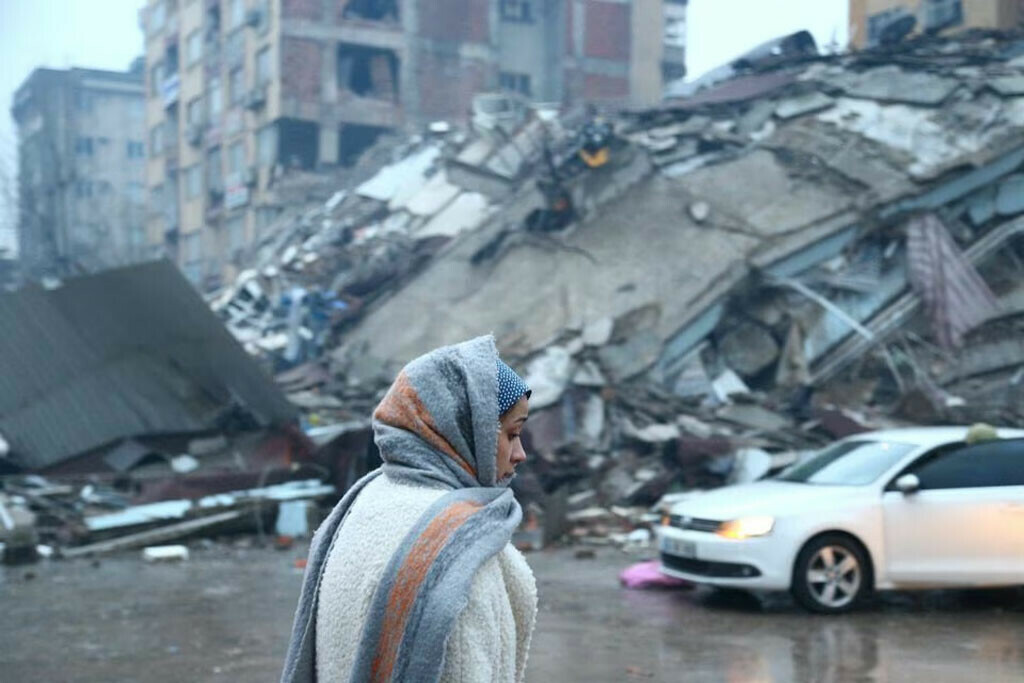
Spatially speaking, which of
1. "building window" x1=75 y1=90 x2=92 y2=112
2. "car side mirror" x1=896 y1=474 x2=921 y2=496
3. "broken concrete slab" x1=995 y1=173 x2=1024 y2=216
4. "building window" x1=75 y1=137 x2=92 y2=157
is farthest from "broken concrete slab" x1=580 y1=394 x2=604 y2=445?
"building window" x1=75 y1=90 x2=92 y2=112

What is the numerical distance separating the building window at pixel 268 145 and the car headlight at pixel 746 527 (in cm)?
4600

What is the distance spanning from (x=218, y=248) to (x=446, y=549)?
198ft

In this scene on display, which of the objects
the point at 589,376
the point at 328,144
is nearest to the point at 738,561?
the point at 589,376

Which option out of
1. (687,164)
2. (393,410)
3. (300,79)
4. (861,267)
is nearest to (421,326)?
(687,164)

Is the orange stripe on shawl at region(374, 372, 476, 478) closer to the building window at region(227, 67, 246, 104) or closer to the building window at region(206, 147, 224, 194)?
the building window at region(227, 67, 246, 104)

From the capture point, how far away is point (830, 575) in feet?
33.9

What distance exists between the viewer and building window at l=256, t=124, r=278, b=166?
5400cm

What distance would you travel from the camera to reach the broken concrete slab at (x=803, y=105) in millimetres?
25266

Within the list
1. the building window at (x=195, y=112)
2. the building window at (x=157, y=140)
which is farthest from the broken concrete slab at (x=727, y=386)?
the building window at (x=157, y=140)

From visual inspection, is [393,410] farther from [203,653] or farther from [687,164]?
[687,164]

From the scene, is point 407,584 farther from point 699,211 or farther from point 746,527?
point 699,211

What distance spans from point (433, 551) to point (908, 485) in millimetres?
8715

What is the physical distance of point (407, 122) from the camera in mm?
55094

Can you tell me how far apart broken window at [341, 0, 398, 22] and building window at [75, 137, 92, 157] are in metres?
32.4
